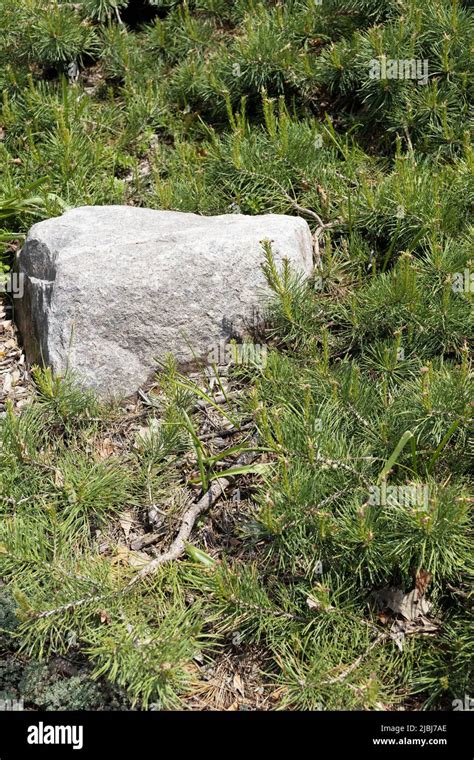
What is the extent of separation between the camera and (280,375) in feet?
11.8

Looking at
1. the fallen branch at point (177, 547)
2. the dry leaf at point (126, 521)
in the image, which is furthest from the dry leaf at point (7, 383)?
the fallen branch at point (177, 547)

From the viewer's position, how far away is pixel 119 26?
5457 mm

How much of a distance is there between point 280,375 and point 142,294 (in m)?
0.83

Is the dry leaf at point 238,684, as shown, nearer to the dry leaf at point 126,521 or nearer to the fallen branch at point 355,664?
the fallen branch at point 355,664

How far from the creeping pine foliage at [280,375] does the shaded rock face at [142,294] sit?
140 mm

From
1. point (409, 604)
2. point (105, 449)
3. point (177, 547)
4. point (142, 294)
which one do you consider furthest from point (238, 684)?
point (142, 294)

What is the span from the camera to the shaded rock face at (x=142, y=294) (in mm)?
3855

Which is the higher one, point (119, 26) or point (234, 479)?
point (119, 26)

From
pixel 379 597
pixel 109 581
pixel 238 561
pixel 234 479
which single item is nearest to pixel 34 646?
pixel 109 581

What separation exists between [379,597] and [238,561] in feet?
1.92

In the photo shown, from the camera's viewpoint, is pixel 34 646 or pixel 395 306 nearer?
pixel 34 646

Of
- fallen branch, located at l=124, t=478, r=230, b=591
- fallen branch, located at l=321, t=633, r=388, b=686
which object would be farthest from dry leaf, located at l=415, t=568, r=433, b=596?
fallen branch, located at l=124, t=478, r=230, b=591

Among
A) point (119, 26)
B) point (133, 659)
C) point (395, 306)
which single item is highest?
point (119, 26)

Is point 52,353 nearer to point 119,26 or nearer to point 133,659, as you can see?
point 133,659
